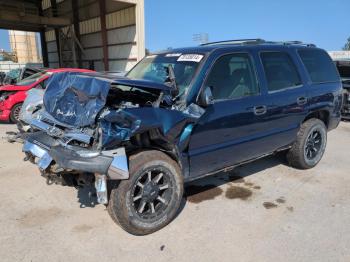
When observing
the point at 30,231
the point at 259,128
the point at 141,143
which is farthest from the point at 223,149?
the point at 30,231

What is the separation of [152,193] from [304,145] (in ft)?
9.34

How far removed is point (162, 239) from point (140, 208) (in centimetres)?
38

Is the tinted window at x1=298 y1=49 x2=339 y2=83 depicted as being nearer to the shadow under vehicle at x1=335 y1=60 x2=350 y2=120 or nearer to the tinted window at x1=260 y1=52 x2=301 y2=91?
the tinted window at x1=260 y1=52 x2=301 y2=91

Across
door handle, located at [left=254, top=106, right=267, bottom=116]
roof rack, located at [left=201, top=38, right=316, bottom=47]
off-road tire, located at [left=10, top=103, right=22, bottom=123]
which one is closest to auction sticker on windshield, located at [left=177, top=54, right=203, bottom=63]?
roof rack, located at [left=201, top=38, right=316, bottom=47]

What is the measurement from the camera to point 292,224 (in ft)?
11.7

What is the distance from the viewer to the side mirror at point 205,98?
337 centimetres

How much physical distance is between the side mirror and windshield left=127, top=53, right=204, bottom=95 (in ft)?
0.78

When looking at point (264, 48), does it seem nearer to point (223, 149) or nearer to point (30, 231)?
A: point (223, 149)

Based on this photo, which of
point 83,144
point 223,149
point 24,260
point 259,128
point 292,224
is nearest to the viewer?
point 24,260

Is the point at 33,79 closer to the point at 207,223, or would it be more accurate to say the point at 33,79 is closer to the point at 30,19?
the point at 207,223

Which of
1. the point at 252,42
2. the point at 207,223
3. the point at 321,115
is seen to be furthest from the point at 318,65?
the point at 207,223

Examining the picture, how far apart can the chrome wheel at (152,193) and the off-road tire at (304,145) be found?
2.52 m

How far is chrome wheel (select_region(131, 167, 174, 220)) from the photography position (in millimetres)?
3219

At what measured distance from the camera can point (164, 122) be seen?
3102mm
